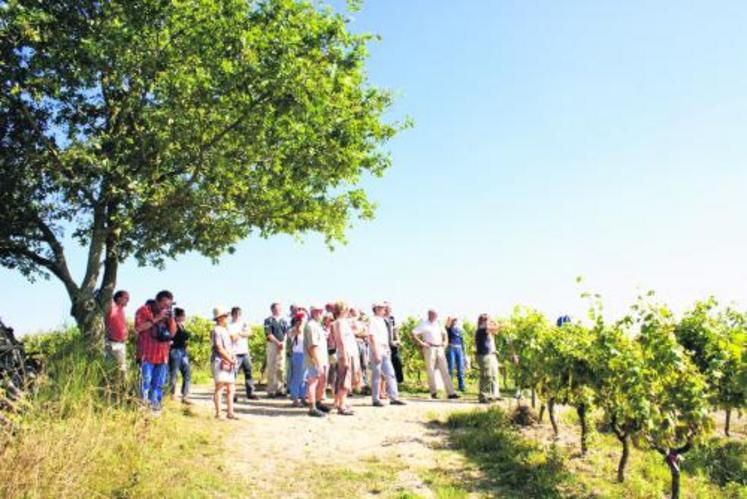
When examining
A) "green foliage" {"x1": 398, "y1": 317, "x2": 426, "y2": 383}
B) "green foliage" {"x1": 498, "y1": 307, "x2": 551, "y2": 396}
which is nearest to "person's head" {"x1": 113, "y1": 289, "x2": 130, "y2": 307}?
"green foliage" {"x1": 498, "y1": 307, "x2": 551, "y2": 396}

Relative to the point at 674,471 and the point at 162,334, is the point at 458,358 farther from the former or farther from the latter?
the point at 162,334

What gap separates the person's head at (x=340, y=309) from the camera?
1288 centimetres

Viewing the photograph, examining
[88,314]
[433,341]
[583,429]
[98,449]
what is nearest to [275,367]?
[433,341]

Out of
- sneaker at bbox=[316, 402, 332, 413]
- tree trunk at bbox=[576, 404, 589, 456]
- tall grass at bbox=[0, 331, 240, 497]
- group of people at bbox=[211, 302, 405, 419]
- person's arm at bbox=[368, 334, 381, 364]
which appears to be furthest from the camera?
person's arm at bbox=[368, 334, 381, 364]

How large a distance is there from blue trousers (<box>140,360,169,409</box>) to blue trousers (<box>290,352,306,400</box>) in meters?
3.45

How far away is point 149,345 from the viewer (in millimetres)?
11125

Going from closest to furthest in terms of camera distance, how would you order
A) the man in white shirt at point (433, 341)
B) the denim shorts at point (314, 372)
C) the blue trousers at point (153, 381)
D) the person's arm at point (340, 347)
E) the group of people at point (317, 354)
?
the blue trousers at point (153, 381) < the group of people at point (317, 354) < the denim shorts at point (314, 372) < the person's arm at point (340, 347) < the man in white shirt at point (433, 341)

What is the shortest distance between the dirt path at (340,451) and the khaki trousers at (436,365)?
1.73 m

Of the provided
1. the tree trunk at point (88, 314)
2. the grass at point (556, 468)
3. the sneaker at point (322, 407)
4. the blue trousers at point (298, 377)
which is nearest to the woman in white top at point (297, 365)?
the blue trousers at point (298, 377)

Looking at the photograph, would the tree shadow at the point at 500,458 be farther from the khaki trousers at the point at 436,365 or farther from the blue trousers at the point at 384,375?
the khaki trousers at the point at 436,365

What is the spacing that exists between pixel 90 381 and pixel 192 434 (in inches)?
75.8

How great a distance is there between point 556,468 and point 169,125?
10.6 metres

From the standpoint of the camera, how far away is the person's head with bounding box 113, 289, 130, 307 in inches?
469

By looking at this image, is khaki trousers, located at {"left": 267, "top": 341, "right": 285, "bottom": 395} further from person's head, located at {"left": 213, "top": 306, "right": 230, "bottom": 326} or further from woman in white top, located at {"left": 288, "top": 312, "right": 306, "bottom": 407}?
person's head, located at {"left": 213, "top": 306, "right": 230, "bottom": 326}
